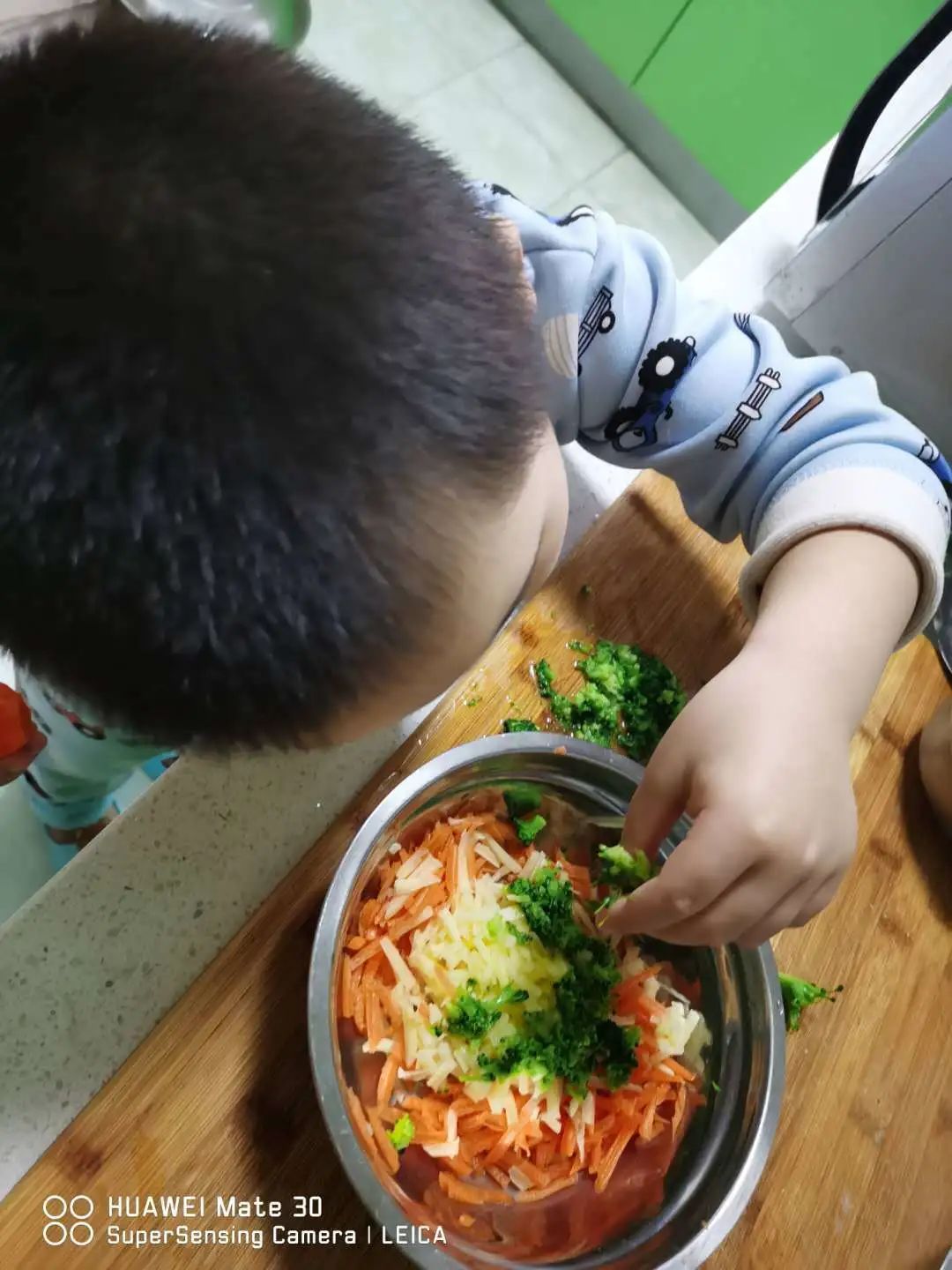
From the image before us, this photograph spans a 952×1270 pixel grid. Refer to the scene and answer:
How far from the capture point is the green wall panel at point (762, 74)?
4.02 ft

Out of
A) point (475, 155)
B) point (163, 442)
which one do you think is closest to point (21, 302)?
point (163, 442)

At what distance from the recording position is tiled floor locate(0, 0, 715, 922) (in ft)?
4.75

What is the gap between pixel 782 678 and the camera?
47 centimetres

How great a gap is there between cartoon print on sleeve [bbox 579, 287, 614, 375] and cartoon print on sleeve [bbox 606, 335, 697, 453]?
32mm

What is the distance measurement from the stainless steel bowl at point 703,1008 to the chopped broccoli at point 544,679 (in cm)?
6

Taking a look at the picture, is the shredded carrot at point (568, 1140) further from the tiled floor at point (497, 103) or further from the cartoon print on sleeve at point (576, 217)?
the tiled floor at point (497, 103)

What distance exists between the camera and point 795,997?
527 mm

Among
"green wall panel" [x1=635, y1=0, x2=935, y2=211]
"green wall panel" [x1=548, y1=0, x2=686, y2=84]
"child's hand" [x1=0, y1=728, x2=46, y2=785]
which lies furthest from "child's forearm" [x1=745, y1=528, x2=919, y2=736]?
"green wall panel" [x1=548, y1=0, x2=686, y2=84]

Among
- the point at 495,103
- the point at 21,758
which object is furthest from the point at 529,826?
the point at 495,103

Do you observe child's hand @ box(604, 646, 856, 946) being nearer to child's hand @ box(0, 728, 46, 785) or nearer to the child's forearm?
the child's forearm

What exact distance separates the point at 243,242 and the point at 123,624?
0.10 meters

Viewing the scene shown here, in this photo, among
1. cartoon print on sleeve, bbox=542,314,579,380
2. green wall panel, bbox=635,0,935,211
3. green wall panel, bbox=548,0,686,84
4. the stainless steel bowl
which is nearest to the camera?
the stainless steel bowl

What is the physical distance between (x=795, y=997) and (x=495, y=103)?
149 centimetres

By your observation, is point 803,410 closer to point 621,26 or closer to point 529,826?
point 529,826
